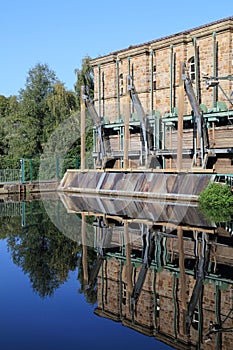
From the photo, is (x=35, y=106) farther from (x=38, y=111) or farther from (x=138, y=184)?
(x=138, y=184)

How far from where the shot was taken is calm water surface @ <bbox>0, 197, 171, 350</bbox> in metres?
5.08

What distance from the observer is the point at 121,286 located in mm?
6992

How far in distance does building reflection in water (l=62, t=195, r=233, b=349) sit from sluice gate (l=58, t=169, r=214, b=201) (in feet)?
19.1

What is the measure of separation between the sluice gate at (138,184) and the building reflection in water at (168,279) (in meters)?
5.84

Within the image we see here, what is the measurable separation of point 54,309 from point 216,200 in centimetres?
1119

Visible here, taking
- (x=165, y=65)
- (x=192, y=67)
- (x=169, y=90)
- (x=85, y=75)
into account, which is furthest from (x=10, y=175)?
(x=85, y=75)

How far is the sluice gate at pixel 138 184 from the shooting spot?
18.7m

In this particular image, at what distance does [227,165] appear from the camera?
2123cm

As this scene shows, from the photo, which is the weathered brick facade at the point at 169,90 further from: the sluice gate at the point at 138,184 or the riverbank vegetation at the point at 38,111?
the riverbank vegetation at the point at 38,111

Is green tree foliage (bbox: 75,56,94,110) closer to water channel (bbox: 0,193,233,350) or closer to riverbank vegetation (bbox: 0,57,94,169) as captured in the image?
riverbank vegetation (bbox: 0,57,94,169)

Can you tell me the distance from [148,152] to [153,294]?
17372 millimetres

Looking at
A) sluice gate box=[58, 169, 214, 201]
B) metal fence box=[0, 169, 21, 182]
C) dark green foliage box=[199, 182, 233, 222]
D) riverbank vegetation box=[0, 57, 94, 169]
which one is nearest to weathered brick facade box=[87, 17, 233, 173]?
sluice gate box=[58, 169, 214, 201]

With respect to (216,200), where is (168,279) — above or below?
below

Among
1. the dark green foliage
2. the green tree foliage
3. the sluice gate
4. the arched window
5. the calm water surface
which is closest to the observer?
the calm water surface
